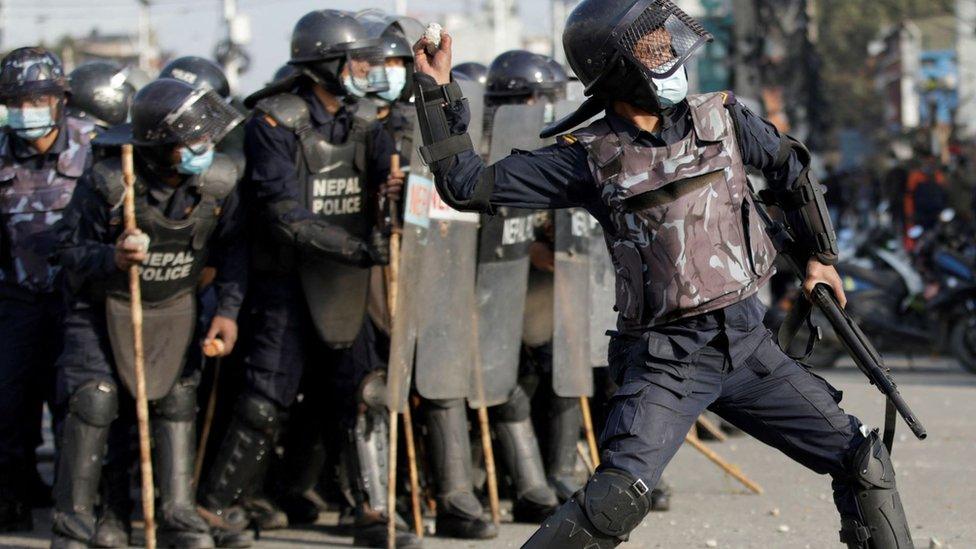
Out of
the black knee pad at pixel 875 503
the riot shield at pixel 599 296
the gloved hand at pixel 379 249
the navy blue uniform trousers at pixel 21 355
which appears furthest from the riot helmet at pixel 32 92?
the black knee pad at pixel 875 503

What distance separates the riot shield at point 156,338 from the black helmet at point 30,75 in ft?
4.39

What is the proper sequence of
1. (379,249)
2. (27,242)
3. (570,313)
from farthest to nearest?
(27,242) → (570,313) → (379,249)

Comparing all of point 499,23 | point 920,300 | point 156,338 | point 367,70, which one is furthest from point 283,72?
point 499,23

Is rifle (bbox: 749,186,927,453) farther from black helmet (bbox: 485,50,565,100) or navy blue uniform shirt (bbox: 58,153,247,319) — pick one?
black helmet (bbox: 485,50,565,100)

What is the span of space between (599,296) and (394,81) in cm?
126

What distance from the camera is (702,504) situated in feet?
23.1

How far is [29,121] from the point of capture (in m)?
6.87

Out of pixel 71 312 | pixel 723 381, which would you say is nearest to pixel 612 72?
pixel 723 381

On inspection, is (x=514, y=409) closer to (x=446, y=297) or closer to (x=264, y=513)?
(x=446, y=297)

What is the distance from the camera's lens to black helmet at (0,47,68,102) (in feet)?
22.7

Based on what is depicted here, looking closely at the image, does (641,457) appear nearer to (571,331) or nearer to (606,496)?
(606,496)

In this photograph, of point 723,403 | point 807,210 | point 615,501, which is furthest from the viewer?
point 807,210

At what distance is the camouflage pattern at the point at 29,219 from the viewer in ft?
22.2

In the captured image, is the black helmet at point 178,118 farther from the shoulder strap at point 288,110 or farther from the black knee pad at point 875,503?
the black knee pad at point 875,503
